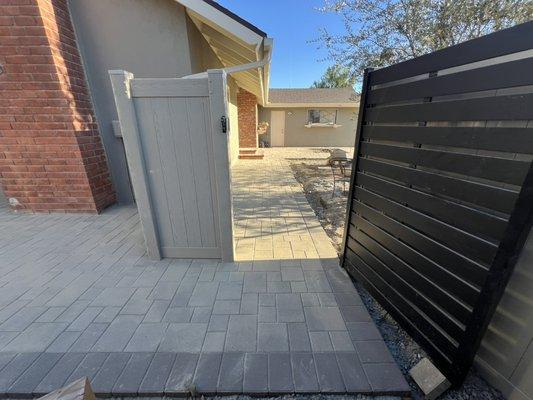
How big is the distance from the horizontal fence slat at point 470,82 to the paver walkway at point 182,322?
175 centimetres

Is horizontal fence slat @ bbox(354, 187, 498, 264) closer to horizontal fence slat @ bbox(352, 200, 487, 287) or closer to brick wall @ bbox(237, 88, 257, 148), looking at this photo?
horizontal fence slat @ bbox(352, 200, 487, 287)

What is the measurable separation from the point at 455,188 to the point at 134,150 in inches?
105

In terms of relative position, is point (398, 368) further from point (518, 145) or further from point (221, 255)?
point (221, 255)

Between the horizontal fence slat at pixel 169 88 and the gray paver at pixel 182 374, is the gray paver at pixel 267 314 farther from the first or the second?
the horizontal fence slat at pixel 169 88

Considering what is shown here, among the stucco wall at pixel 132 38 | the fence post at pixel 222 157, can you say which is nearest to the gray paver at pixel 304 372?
the fence post at pixel 222 157

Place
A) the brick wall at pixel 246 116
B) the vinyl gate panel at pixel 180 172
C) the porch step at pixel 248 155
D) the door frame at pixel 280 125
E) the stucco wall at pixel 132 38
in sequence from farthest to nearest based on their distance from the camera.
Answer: the door frame at pixel 280 125
the brick wall at pixel 246 116
the porch step at pixel 248 155
the stucco wall at pixel 132 38
the vinyl gate panel at pixel 180 172

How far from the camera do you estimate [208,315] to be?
2.06 m

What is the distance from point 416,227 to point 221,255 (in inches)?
79.0

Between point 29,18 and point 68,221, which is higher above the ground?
point 29,18

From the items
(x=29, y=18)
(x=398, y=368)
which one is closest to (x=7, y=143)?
(x=29, y=18)

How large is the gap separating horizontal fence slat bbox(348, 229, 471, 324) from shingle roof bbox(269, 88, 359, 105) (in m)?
16.4

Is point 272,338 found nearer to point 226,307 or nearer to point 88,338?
point 226,307

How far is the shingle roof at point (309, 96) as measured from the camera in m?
17.4

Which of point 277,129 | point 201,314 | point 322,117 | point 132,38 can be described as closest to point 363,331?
point 201,314
